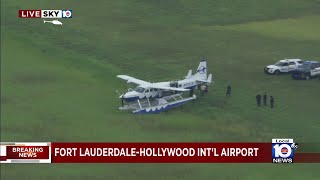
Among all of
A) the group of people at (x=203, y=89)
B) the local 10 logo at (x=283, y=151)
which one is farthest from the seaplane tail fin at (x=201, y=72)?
the local 10 logo at (x=283, y=151)

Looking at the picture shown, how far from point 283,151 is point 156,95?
52.2 feet

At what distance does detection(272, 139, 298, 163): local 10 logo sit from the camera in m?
51.9

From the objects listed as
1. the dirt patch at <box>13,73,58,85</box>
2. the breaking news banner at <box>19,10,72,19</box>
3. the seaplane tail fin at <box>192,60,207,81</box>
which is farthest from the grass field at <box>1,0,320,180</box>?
the seaplane tail fin at <box>192,60,207,81</box>

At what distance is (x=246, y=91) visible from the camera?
67.8 meters

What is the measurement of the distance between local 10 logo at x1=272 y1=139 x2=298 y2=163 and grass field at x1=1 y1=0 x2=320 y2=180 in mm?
882

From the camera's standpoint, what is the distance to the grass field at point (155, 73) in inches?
2283

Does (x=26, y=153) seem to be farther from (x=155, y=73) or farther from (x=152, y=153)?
(x=155, y=73)

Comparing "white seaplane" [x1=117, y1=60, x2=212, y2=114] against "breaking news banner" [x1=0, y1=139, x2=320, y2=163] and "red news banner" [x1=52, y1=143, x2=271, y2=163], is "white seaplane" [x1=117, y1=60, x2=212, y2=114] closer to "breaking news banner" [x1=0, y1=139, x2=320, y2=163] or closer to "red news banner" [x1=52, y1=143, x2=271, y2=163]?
"breaking news banner" [x1=0, y1=139, x2=320, y2=163]

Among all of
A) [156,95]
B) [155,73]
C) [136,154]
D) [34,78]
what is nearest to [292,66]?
[155,73]

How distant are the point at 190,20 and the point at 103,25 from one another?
10273 millimetres

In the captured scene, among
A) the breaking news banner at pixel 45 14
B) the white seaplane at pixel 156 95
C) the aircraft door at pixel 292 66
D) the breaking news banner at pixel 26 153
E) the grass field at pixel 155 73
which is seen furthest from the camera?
the breaking news banner at pixel 45 14

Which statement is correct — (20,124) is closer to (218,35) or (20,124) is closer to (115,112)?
(115,112)

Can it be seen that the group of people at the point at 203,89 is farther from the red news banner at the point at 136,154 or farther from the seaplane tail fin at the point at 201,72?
the red news banner at the point at 136,154

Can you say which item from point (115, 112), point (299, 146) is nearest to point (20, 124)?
point (115, 112)
